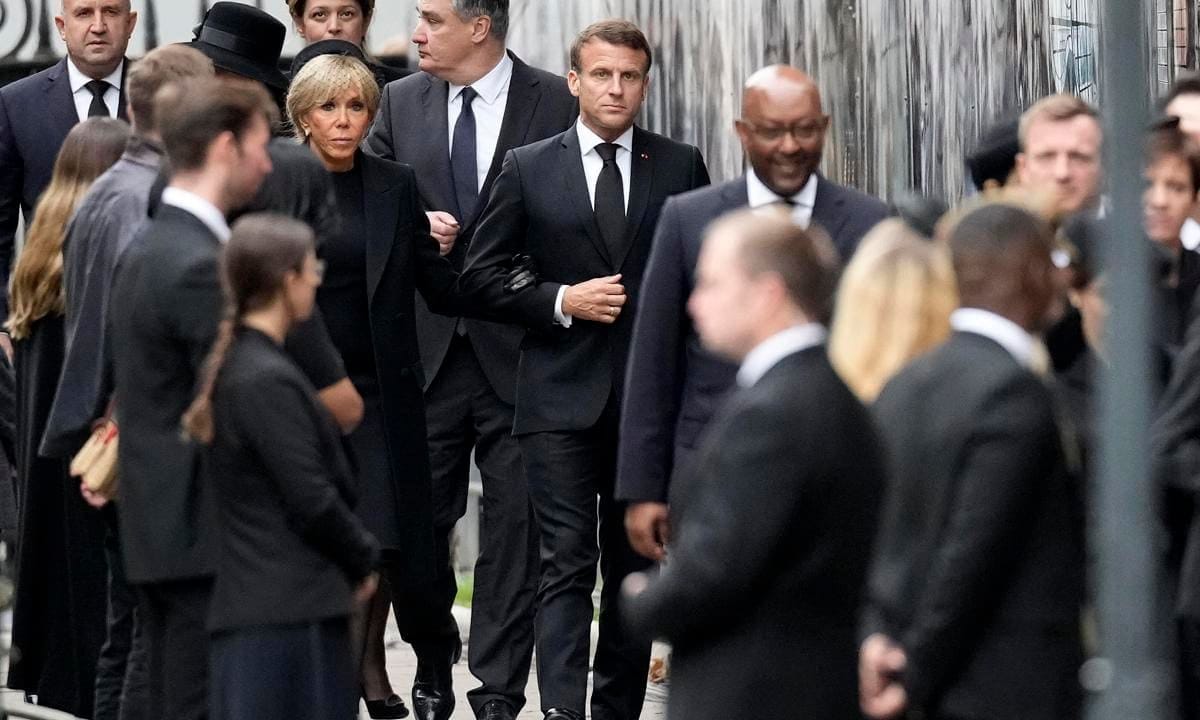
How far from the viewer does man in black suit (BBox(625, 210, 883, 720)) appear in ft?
15.8

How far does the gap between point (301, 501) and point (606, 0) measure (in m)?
5.91

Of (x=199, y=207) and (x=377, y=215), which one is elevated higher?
(x=199, y=207)

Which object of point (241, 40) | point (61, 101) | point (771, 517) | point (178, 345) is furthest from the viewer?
point (61, 101)

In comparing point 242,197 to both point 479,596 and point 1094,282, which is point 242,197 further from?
point 479,596

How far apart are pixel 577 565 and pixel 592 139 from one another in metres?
1.30

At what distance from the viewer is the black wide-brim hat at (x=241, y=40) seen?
28.0ft

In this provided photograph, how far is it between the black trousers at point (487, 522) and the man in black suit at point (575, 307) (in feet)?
0.83

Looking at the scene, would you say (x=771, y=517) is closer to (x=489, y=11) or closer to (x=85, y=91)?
(x=489, y=11)

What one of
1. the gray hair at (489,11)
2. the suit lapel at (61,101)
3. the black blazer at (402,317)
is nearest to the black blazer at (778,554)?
the black blazer at (402,317)

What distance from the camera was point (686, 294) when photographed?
743 centimetres

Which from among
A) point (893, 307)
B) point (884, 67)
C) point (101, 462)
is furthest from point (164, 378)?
point (884, 67)

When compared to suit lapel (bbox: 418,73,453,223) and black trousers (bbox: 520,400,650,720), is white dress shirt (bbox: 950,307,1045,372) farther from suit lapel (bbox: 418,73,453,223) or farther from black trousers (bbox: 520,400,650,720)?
suit lapel (bbox: 418,73,453,223)

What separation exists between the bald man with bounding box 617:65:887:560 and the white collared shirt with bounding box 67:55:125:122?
2.81 m

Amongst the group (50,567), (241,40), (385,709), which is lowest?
(385,709)
